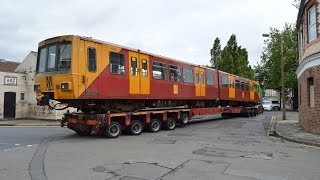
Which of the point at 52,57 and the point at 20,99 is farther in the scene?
the point at 20,99

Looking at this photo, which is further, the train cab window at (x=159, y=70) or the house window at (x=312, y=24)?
the train cab window at (x=159, y=70)

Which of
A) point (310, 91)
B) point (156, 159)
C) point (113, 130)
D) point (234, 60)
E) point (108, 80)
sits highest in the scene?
point (234, 60)

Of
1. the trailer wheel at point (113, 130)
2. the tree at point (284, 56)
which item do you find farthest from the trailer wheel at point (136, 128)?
the tree at point (284, 56)

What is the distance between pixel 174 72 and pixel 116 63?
18.0 ft

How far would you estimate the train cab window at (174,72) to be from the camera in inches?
866

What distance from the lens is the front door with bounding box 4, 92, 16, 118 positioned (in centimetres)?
3200

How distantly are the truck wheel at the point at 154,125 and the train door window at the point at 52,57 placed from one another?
5812 millimetres

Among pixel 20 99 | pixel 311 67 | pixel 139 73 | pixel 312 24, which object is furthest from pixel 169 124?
pixel 20 99

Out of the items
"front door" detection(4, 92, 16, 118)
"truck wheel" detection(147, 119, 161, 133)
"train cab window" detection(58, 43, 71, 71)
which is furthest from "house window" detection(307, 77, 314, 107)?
"front door" detection(4, 92, 16, 118)

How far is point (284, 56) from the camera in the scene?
5134 centimetres

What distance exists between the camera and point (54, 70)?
1600 cm

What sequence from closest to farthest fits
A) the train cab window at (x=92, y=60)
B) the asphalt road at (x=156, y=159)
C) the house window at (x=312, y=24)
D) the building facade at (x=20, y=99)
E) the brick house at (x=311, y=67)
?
the asphalt road at (x=156, y=159), the train cab window at (x=92, y=60), the brick house at (x=311, y=67), the house window at (x=312, y=24), the building facade at (x=20, y=99)

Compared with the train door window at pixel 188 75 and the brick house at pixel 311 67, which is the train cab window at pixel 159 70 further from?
the brick house at pixel 311 67

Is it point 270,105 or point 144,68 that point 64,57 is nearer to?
point 144,68
